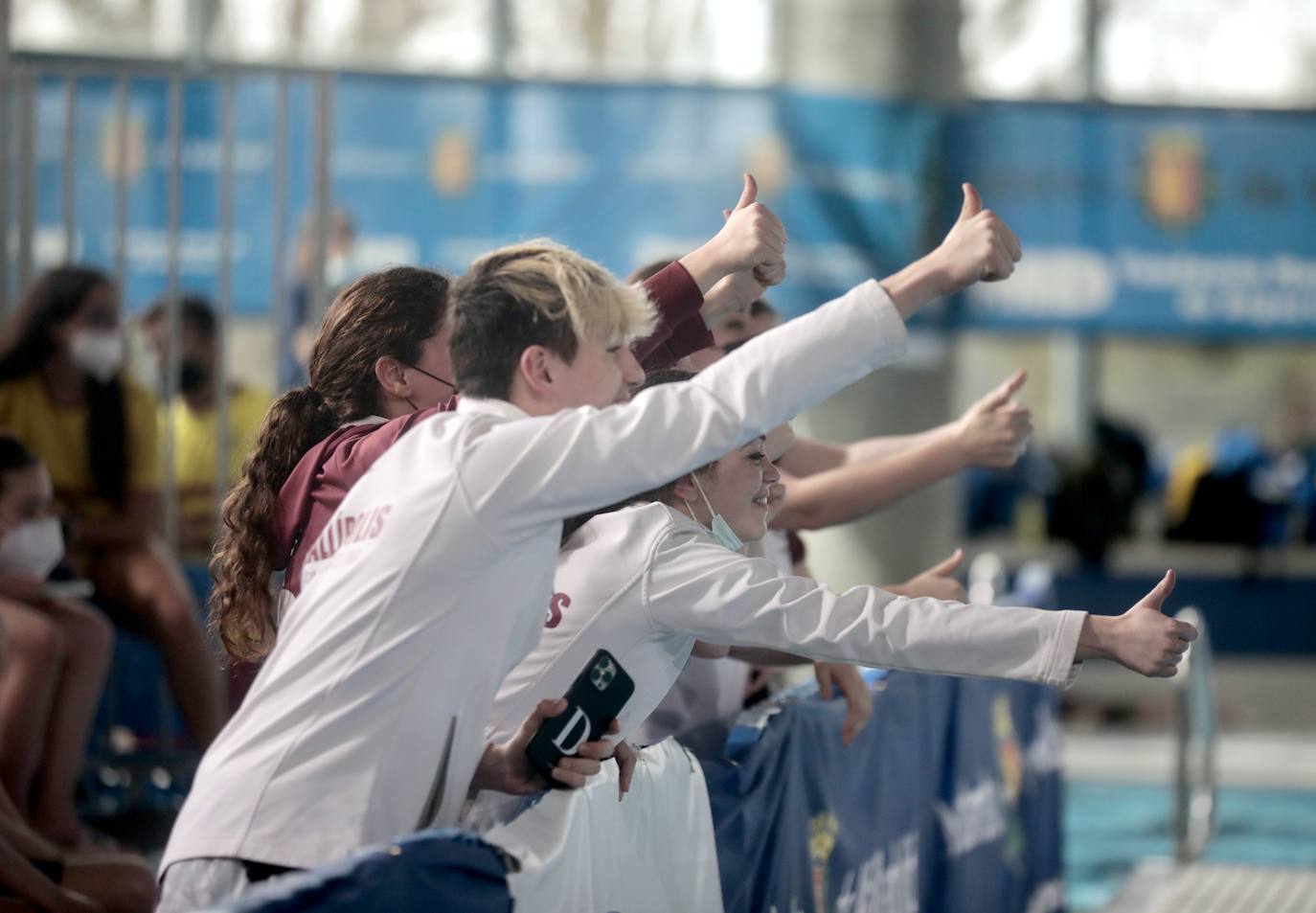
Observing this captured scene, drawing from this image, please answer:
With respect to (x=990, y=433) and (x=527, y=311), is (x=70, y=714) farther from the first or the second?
(x=527, y=311)

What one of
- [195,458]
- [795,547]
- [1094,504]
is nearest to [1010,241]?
[795,547]

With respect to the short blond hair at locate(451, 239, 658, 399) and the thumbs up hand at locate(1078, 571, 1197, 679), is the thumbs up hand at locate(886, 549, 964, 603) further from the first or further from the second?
the short blond hair at locate(451, 239, 658, 399)

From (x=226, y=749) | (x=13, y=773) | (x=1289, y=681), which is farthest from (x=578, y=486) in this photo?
(x=1289, y=681)

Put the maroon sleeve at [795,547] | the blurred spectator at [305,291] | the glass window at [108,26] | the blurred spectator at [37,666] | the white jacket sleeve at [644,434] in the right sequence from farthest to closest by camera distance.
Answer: the glass window at [108,26], the blurred spectator at [305,291], the blurred spectator at [37,666], the maroon sleeve at [795,547], the white jacket sleeve at [644,434]

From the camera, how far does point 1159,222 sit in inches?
397

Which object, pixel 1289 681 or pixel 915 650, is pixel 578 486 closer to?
pixel 915 650

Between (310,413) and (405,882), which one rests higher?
(310,413)

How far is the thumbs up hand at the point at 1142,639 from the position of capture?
229 centimetres

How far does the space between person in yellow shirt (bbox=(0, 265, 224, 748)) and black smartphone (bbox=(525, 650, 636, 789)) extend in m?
2.97

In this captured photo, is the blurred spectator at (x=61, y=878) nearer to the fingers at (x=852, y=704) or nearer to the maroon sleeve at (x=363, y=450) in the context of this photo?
the maroon sleeve at (x=363, y=450)

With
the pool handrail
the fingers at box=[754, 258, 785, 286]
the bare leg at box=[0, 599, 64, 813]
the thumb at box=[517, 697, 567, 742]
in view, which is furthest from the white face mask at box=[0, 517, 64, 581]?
the pool handrail

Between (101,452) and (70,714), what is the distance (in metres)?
0.90

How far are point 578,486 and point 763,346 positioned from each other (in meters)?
0.29

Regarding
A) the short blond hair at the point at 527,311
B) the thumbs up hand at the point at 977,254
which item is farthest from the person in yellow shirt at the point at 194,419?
the thumbs up hand at the point at 977,254
